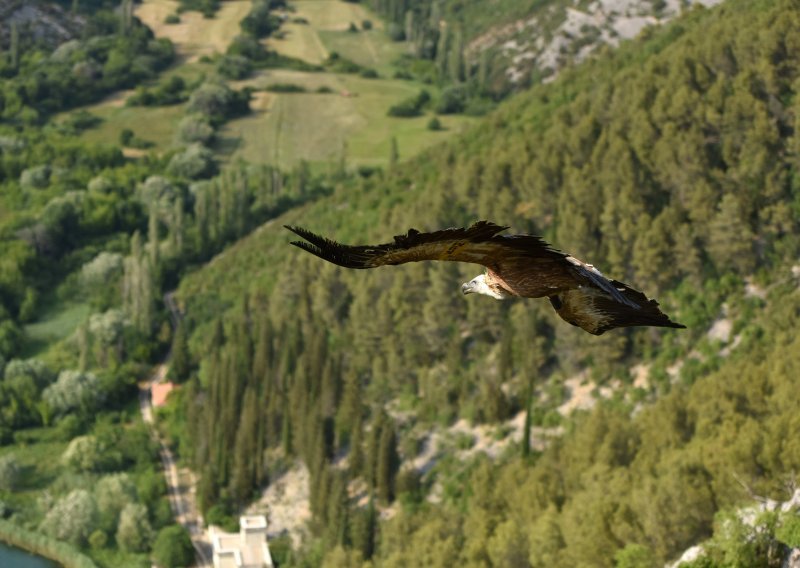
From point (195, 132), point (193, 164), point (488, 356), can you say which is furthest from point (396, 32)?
point (488, 356)

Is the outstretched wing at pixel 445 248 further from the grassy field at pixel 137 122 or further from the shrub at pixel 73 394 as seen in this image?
the grassy field at pixel 137 122

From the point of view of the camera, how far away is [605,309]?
10.4 metres

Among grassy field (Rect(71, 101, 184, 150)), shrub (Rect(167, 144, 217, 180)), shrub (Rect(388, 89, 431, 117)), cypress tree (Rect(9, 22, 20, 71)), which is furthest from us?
cypress tree (Rect(9, 22, 20, 71))

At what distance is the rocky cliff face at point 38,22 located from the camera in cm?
13750

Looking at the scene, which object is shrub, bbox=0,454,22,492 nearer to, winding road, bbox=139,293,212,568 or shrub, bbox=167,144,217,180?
winding road, bbox=139,293,212,568

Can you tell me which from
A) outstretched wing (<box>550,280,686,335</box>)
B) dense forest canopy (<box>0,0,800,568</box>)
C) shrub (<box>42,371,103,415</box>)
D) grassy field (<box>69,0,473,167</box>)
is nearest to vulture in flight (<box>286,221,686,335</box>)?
outstretched wing (<box>550,280,686,335</box>)

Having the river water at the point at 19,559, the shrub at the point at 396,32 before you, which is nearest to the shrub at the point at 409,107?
the shrub at the point at 396,32

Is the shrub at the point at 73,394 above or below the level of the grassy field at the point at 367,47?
below

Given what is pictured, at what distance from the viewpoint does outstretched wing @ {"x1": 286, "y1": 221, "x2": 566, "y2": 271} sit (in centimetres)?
935

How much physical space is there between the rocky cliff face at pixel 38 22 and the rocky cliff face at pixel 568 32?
1602 inches

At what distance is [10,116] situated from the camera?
12125 cm

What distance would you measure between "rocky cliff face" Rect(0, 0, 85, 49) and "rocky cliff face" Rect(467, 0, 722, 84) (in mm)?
40703

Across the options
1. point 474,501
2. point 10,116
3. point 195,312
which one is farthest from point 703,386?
point 10,116

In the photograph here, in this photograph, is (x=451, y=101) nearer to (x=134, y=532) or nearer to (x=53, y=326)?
(x=53, y=326)
